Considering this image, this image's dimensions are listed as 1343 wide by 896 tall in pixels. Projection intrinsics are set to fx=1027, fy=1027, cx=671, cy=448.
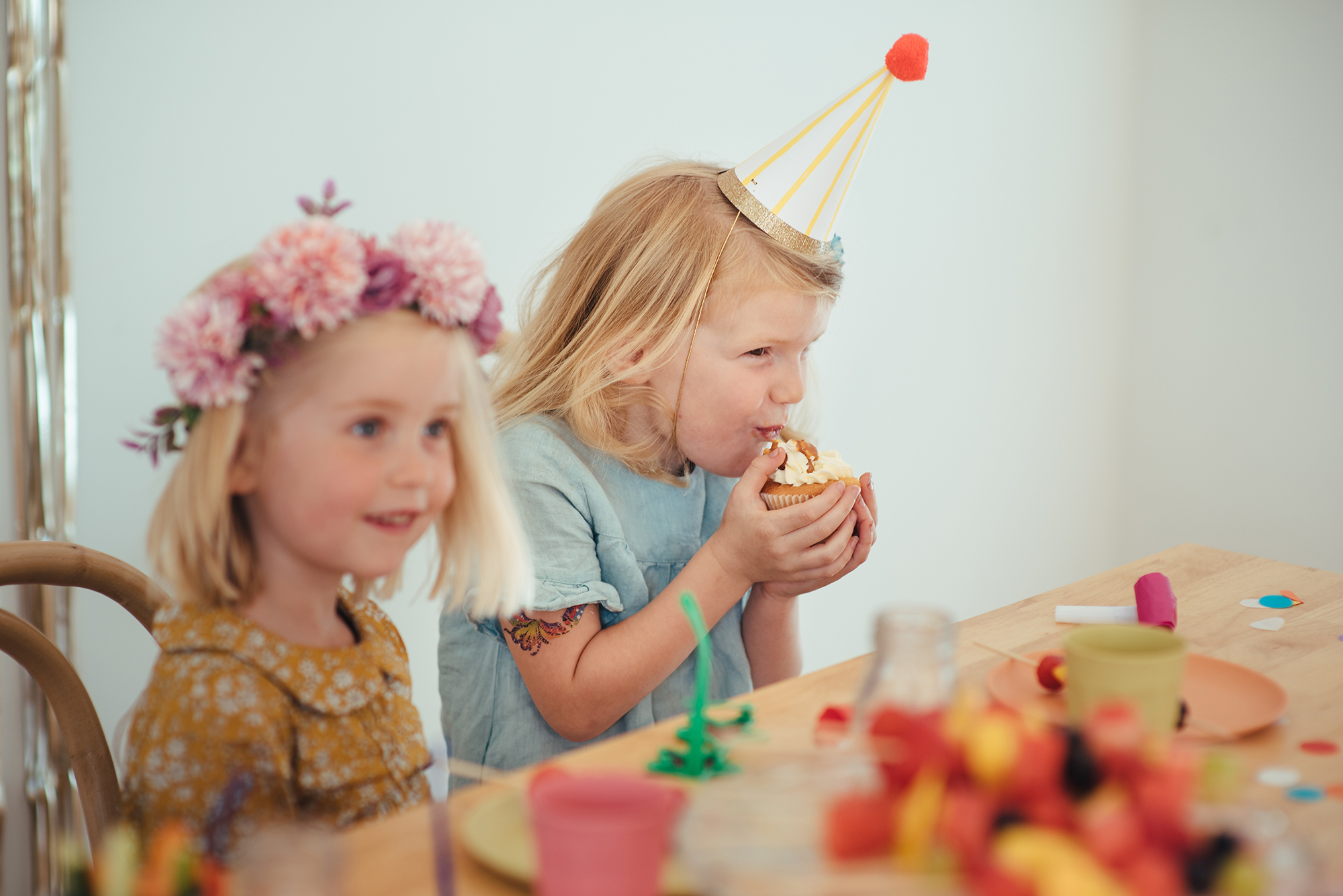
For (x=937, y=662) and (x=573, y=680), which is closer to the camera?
(x=937, y=662)

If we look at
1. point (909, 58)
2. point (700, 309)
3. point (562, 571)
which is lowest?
point (562, 571)

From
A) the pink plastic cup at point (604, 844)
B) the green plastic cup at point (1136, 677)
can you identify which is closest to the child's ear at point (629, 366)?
the green plastic cup at point (1136, 677)

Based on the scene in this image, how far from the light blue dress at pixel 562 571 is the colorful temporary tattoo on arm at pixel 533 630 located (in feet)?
0.09

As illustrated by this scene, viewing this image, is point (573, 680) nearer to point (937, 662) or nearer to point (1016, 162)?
point (937, 662)

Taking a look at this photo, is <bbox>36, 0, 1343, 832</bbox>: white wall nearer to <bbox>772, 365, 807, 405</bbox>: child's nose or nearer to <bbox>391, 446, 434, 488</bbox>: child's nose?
<bbox>772, 365, 807, 405</bbox>: child's nose

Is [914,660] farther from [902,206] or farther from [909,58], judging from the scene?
[902,206]

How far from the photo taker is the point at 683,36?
207cm

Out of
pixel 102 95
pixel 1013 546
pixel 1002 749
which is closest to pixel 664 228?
pixel 102 95

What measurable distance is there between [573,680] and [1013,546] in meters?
2.15

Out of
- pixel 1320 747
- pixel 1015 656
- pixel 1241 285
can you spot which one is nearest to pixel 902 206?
pixel 1241 285

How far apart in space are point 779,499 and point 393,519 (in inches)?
21.9

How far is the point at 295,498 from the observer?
0.75m

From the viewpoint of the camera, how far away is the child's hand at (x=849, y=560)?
1274 mm

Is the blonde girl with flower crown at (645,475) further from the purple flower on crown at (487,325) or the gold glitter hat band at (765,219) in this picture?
the purple flower on crown at (487,325)
